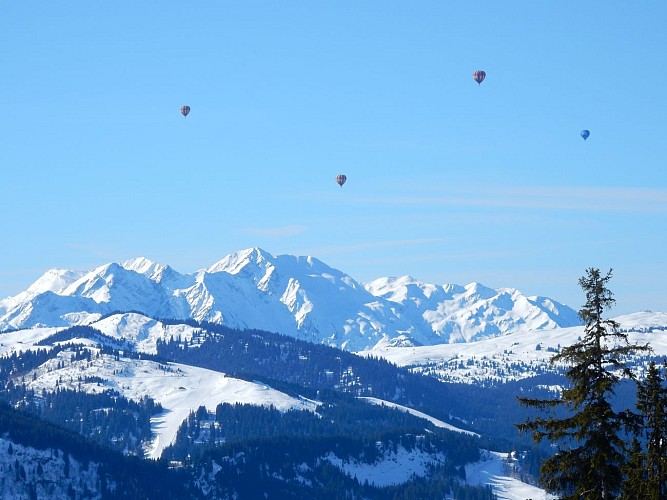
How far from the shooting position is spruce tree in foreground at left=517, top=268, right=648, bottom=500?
5119cm

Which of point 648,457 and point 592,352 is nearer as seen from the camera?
point 648,457

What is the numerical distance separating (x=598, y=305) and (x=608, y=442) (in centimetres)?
615

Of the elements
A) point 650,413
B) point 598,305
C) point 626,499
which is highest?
point 598,305

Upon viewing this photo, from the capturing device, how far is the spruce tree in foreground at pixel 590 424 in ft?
168

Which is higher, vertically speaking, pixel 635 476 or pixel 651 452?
pixel 651 452

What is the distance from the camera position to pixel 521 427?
50625 millimetres

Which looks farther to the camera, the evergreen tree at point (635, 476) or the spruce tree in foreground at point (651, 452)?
the evergreen tree at point (635, 476)

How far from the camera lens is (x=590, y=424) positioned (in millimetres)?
52062

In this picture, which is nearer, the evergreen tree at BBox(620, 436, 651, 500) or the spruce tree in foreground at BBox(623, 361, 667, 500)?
the spruce tree in foreground at BBox(623, 361, 667, 500)

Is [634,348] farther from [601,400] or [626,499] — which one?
[626,499]

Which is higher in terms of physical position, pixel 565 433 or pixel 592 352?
pixel 592 352

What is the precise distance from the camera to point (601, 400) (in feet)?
171

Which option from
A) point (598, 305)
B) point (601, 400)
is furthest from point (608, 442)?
point (598, 305)

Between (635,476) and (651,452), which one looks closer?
(651,452)
